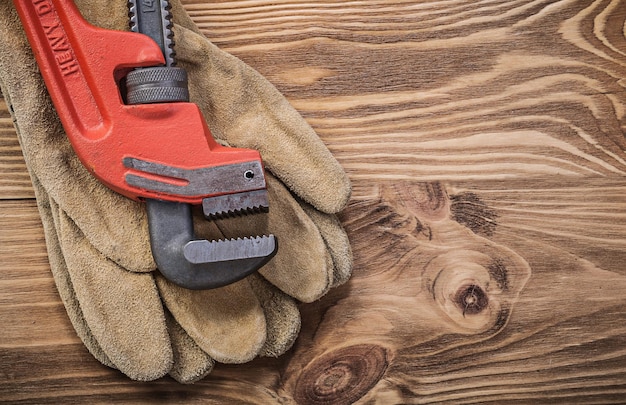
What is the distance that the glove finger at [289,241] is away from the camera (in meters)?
0.74

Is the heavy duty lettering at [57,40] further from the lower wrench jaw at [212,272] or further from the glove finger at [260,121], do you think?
the lower wrench jaw at [212,272]

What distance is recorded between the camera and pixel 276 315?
76cm

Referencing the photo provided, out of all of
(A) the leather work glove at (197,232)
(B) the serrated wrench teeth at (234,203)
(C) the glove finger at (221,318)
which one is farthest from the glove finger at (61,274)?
(B) the serrated wrench teeth at (234,203)

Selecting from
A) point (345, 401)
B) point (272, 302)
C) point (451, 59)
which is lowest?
point (345, 401)

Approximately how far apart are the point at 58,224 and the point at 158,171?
16 cm

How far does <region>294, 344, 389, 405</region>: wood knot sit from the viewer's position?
0.82 m

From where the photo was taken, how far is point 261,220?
29.3 inches

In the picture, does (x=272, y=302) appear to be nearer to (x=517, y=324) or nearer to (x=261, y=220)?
(x=261, y=220)

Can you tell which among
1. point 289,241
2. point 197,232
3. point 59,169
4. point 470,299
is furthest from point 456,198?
point 59,169

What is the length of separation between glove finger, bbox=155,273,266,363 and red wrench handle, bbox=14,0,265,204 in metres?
0.14

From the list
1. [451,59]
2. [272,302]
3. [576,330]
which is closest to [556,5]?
[451,59]

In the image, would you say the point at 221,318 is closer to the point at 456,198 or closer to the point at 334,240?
the point at 334,240

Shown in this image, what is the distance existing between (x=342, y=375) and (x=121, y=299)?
0.31m

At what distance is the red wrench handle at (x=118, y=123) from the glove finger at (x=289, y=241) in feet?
0.29
